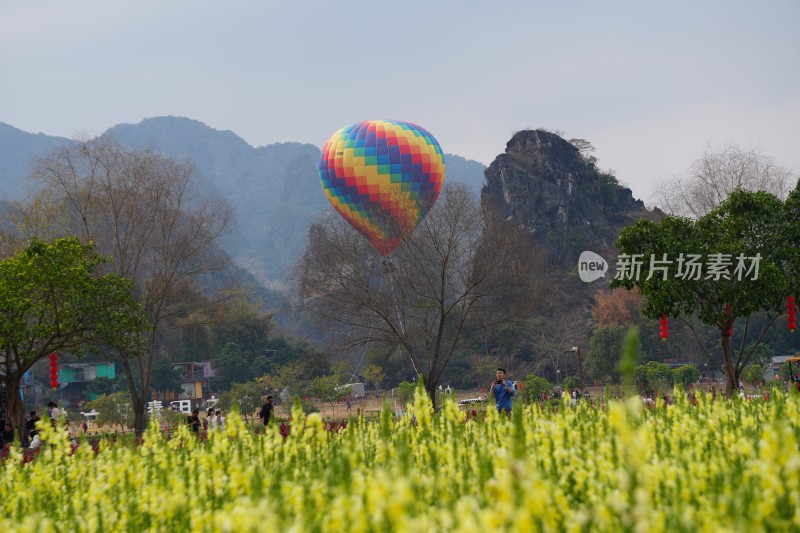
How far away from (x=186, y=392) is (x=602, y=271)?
39365 millimetres

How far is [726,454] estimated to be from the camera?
9.23m

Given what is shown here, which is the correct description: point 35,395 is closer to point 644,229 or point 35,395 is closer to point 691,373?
point 691,373

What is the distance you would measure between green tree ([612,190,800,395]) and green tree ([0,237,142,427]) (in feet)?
52.9

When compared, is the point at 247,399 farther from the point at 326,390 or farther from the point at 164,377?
the point at 164,377

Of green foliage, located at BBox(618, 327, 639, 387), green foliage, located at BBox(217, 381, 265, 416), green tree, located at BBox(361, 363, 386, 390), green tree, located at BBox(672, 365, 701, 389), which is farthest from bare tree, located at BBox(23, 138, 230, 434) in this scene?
green foliage, located at BBox(618, 327, 639, 387)

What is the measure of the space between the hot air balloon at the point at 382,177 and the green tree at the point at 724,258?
25.6 metres

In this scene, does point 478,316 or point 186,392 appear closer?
point 478,316

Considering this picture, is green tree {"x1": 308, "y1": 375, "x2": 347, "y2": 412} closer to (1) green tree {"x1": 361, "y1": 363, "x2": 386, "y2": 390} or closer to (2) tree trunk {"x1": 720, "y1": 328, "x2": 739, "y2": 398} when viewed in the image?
(1) green tree {"x1": 361, "y1": 363, "x2": 386, "y2": 390}

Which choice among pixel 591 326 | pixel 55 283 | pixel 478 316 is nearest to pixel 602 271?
pixel 591 326

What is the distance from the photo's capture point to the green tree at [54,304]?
1029 inches

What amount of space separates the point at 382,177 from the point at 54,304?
29167mm

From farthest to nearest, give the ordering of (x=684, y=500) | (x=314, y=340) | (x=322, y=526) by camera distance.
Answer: (x=314, y=340) → (x=684, y=500) → (x=322, y=526)

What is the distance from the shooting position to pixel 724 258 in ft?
84.6

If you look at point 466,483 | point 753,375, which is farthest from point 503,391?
point 753,375
